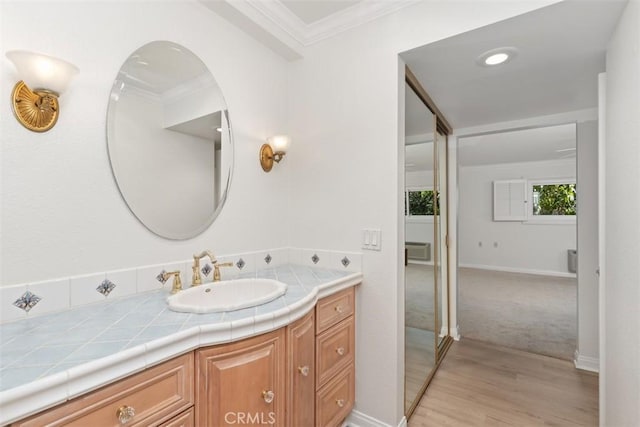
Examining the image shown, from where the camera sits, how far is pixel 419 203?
2.27 metres

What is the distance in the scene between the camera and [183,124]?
1.56 m

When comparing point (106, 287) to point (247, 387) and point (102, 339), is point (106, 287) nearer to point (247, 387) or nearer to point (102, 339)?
point (102, 339)

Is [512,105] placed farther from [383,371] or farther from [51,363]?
[51,363]

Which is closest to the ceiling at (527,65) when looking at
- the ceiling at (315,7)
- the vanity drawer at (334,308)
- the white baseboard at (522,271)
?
the ceiling at (315,7)

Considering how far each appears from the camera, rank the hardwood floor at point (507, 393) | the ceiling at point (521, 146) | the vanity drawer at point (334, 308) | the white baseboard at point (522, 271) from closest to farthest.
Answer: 1. the vanity drawer at point (334, 308)
2. the hardwood floor at point (507, 393)
3. the ceiling at point (521, 146)
4. the white baseboard at point (522, 271)

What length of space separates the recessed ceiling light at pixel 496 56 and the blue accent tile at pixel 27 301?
2.45m

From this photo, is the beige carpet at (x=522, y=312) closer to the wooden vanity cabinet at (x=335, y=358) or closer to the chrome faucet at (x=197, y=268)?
the wooden vanity cabinet at (x=335, y=358)

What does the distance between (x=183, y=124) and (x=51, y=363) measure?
3.91ft

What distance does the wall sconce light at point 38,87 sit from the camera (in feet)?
3.19

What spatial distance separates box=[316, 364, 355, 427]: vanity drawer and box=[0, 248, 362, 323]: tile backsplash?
2.07ft

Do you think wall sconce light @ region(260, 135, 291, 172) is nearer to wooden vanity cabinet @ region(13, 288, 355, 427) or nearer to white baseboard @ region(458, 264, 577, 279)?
wooden vanity cabinet @ region(13, 288, 355, 427)

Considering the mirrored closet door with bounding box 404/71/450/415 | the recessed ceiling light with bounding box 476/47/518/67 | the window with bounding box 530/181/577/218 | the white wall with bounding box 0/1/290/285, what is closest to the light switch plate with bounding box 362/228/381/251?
the mirrored closet door with bounding box 404/71/450/415

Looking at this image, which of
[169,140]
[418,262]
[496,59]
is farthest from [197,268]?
[496,59]

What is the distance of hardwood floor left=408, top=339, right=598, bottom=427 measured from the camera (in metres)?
1.91
